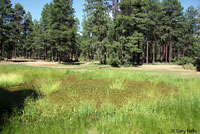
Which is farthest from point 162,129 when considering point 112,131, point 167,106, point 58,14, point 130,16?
point 58,14

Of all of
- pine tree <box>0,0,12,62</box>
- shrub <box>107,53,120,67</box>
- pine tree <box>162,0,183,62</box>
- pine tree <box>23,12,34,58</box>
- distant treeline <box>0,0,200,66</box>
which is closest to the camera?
shrub <box>107,53,120,67</box>

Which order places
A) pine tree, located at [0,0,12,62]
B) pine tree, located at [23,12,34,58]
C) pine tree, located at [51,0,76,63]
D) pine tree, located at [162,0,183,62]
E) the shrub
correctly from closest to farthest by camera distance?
the shrub
pine tree, located at [51,0,76,63]
pine tree, located at [0,0,12,62]
pine tree, located at [162,0,183,62]
pine tree, located at [23,12,34,58]

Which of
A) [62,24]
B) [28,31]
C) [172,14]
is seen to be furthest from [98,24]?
[28,31]

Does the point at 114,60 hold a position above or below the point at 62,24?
below

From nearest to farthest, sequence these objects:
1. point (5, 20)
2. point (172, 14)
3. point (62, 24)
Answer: point (62, 24), point (5, 20), point (172, 14)

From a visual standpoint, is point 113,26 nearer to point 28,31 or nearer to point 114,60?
point 114,60

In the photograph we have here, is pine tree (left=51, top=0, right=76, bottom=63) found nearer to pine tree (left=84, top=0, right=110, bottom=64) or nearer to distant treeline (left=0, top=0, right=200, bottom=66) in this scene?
distant treeline (left=0, top=0, right=200, bottom=66)

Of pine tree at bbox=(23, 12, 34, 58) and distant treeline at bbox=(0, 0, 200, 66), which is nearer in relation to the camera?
distant treeline at bbox=(0, 0, 200, 66)

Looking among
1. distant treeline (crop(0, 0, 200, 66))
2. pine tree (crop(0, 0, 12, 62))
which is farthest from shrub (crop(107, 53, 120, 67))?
pine tree (crop(0, 0, 12, 62))

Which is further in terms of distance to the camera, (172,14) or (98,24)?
(172,14)

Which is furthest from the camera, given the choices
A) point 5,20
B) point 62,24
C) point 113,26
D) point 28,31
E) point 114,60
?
point 28,31

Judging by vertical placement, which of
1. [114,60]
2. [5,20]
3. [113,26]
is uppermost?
[5,20]

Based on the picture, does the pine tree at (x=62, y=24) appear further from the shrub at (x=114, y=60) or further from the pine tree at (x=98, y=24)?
the shrub at (x=114, y=60)

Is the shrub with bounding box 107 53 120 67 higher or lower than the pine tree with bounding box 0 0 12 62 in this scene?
lower
